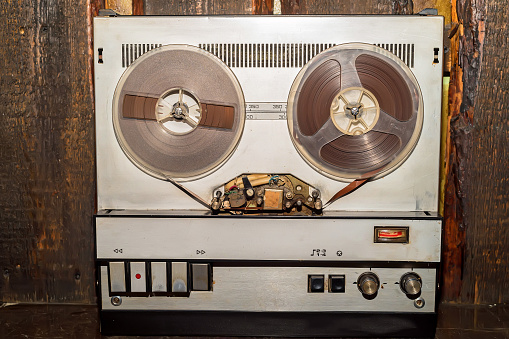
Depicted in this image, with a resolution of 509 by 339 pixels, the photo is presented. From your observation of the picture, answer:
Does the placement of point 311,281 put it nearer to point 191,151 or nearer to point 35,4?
point 191,151

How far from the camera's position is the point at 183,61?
53.1 inches

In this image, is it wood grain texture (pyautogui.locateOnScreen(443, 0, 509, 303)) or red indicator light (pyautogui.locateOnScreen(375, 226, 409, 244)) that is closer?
red indicator light (pyautogui.locateOnScreen(375, 226, 409, 244))

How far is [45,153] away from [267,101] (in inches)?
35.2

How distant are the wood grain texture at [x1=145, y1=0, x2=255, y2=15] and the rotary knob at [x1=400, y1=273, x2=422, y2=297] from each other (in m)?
1.12

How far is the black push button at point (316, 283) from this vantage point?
53.9 inches

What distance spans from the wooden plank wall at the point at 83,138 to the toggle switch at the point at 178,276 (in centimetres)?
50

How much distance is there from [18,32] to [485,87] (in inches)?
69.5

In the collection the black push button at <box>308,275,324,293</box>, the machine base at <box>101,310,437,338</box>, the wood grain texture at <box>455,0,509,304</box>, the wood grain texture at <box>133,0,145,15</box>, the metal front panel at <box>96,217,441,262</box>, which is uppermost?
the wood grain texture at <box>133,0,145,15</box>

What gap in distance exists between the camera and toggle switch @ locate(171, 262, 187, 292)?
135cm

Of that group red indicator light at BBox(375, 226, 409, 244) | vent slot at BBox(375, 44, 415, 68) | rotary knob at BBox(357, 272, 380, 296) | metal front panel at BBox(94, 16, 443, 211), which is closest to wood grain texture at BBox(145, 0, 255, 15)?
metal front panel at BBox(94, 16, 443, 211)

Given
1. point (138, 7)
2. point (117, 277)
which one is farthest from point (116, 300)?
point (138, 7)

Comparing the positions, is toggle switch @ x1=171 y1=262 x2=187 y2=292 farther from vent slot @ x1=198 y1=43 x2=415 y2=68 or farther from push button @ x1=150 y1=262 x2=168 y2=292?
vent slot @ x1=198 y1=43 x2=415 y2=68

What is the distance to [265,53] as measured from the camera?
1.36m

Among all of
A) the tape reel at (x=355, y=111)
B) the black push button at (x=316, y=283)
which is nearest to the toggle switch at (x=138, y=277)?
the black push button at (x=316, y=283)
